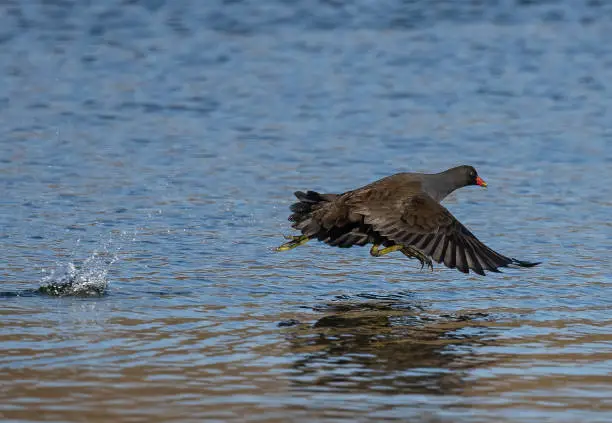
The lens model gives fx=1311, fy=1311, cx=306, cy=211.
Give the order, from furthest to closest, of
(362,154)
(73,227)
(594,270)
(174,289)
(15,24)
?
(15,24) < (362,154) < (73,227) < (594,270) < (174,289)

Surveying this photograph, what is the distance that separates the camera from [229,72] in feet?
53.0

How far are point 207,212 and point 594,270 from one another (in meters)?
3.27

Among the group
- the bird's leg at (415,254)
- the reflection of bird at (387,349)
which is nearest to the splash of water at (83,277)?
the reflection of bird at (387,349)

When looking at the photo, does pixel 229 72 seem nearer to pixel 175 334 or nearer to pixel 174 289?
pixel 174 289

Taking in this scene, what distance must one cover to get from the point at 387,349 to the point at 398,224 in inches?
59.5

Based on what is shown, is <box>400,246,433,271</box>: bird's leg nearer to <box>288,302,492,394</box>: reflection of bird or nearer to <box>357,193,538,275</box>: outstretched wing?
<box>357,193,538,275</box>: outstretched wing

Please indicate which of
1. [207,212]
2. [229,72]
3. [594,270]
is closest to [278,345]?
[594,270]

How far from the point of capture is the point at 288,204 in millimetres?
11266

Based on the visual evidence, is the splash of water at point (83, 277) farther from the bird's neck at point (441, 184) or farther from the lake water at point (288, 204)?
the bird's neck at point (441, 184)

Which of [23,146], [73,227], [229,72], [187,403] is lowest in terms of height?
[187,403]

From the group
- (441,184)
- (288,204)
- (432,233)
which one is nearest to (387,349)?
(432,233)

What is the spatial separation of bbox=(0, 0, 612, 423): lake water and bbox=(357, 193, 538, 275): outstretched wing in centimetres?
32

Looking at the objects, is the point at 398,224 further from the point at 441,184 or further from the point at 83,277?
Result: the point at 83,277

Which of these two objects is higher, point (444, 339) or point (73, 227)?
→ point (73, 227)
